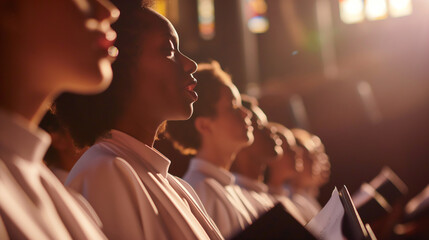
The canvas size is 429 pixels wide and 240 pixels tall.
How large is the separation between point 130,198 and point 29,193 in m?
0.37

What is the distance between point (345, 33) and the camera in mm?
11047

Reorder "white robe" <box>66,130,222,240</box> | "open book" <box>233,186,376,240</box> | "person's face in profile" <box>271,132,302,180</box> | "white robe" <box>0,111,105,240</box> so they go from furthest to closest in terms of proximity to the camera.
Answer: "person's face in profile" <box>271,132,302,180</box>, "white robe" <box>66,130,222,240</box>, "open book" <box>233,186,376,240</box>, "white robe" <box>0,111,105,240</box>

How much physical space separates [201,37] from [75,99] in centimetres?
851

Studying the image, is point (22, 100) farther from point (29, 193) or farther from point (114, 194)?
point (114, 194)

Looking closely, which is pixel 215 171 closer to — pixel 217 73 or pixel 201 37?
pixel 217 73

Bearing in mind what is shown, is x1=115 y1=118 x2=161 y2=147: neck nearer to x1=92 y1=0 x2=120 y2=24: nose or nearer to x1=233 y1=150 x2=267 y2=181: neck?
x1=92 y1=0 x2=120 y2=24: nose

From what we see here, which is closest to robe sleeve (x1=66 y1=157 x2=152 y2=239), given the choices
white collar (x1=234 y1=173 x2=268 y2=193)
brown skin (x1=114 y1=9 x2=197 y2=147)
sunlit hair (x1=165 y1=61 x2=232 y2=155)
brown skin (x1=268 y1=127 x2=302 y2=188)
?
brown skin (x1=114 y1=9 x2=197 y2=147)

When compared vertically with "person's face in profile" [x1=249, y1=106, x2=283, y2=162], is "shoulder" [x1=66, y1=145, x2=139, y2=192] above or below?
above

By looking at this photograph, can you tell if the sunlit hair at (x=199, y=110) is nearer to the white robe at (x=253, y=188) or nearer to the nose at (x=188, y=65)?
the white robe at (x=253, y=188)

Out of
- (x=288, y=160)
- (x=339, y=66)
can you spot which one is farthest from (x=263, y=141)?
(x=339, y=66)

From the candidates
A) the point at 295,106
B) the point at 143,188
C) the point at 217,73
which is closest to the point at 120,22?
the point at 143,188

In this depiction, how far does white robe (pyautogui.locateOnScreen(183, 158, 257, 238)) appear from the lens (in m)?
1.82

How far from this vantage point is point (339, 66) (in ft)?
34.0

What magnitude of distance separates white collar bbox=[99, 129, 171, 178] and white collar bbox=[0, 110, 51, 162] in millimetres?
472
